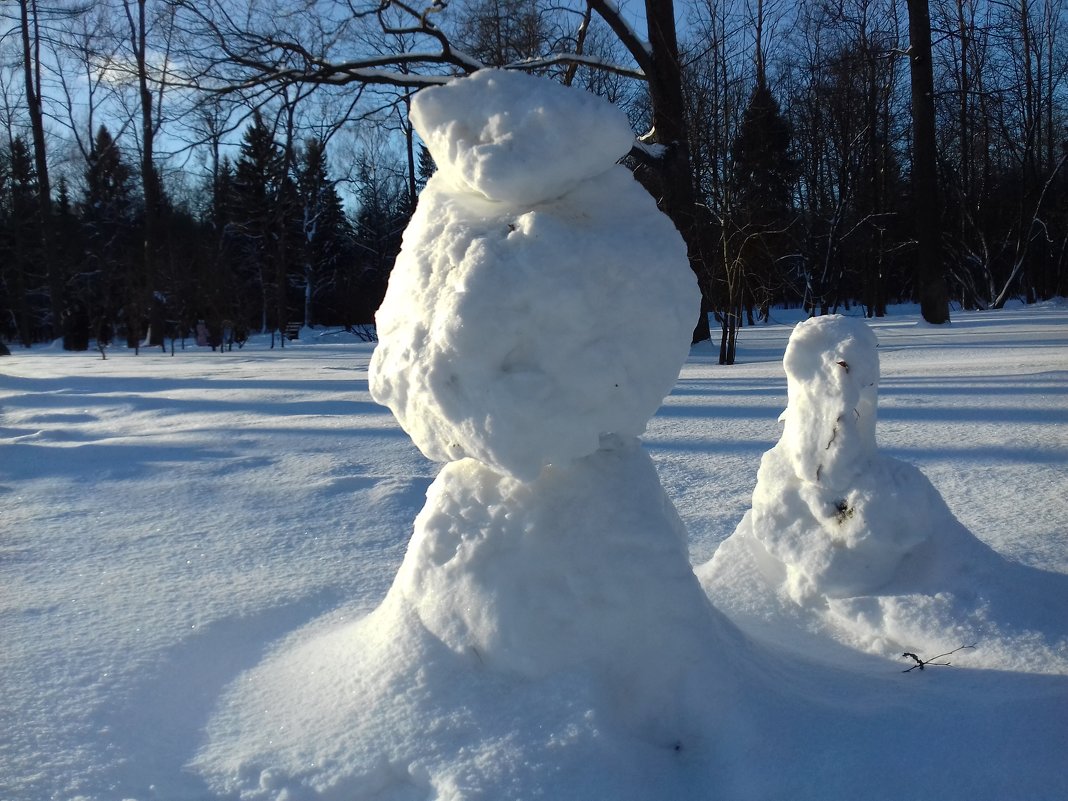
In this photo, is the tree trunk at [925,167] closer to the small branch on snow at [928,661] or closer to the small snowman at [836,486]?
the small snowman at [836,486]

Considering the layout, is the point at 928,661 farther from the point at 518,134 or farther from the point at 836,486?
the point at 518,134

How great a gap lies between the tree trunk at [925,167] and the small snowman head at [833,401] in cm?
1120

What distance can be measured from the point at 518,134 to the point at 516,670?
121 cm

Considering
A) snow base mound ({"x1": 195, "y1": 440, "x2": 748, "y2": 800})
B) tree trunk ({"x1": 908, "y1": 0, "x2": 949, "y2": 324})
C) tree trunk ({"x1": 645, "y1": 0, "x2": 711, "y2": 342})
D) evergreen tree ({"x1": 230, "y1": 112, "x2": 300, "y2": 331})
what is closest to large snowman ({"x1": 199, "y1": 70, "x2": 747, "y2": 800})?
snow base mound ({"x1": 195, "y1": 440, "x2": 748, "y2": 800})

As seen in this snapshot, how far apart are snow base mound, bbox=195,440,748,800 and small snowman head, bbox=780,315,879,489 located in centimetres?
71

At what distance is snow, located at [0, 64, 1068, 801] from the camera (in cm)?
163

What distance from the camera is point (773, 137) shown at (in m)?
25.0

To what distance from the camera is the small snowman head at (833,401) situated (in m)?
2.42

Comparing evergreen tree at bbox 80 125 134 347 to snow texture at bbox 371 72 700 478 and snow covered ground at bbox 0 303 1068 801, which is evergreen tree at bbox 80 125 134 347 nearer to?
snow covered ground at bbox 0 303 1068 801

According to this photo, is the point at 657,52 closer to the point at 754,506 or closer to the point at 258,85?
the point at 258,85

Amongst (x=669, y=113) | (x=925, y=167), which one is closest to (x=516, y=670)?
(x=669, y=113)

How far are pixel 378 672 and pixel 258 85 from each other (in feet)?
33.3

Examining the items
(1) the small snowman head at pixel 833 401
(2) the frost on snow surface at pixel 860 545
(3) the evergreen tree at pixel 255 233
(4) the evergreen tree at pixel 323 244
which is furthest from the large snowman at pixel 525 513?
(4) the evergreen tree at pixel 323 244

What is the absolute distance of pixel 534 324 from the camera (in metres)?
1.74
